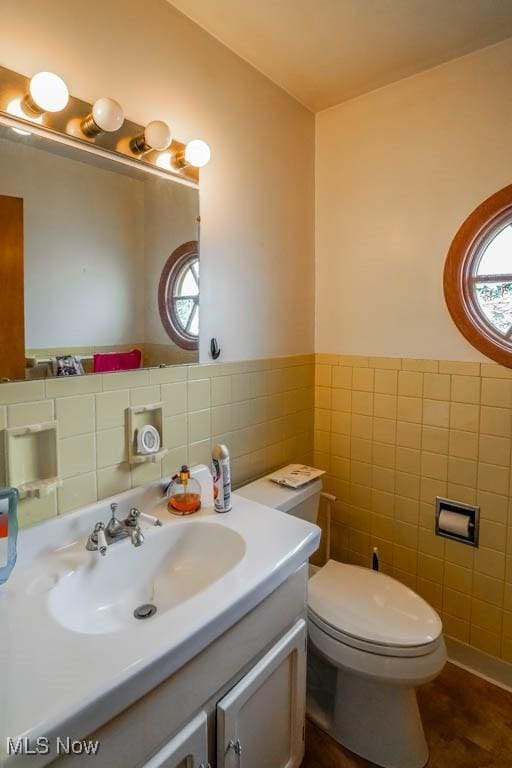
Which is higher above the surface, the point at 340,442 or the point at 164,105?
the point at 164,105

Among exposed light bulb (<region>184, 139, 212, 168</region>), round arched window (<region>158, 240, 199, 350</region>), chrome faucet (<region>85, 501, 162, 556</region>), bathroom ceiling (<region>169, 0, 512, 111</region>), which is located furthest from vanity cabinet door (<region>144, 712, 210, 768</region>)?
bathroom ceiling (<region>169, 0, 512, 111</region>)

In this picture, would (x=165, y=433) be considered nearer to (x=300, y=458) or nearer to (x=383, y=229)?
(x=300, y=458)

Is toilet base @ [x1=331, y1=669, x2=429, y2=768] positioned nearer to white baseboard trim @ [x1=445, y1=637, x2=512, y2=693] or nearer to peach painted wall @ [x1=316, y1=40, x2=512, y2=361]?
white baseboard trim @ [x1=445, y1=637, x2=512, y2=693]

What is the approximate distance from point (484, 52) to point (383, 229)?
66cm

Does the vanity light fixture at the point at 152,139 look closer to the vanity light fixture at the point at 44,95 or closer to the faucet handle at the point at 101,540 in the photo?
the vanity light fixture at the point at 44,95

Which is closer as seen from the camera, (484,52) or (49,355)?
(49,355)

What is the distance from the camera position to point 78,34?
1.10 m

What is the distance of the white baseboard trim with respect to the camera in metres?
1.60

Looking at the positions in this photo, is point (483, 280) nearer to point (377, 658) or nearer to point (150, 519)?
point (377, 658)

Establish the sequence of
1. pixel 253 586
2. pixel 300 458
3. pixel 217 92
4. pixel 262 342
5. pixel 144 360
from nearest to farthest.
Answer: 1. pixel 253 586
2. pixel 144 360
3. pixel 217 92
4. pixel 262 342
5. pixel 300 458

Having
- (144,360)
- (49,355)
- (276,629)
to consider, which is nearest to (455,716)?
(276,629)

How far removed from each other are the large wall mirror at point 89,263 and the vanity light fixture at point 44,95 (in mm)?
63

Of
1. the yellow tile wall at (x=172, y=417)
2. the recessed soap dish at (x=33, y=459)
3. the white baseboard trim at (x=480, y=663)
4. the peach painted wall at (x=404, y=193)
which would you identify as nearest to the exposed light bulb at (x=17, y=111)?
the yellow tile wall at (x=172, y=417)
